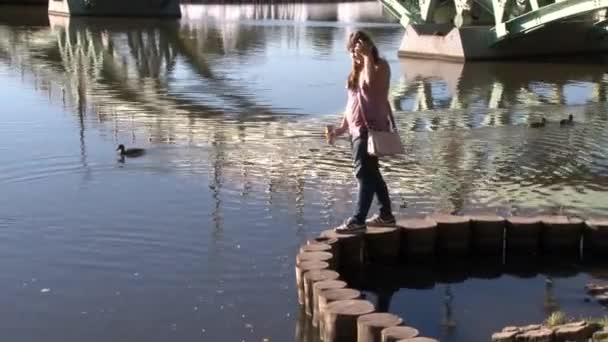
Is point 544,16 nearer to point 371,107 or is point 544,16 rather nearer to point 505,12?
point 505,12

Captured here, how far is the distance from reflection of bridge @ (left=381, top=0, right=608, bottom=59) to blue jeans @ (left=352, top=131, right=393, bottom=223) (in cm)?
2230

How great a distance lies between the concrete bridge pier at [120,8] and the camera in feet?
217

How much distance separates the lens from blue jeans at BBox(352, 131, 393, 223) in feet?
26.4

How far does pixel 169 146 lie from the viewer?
14062mm

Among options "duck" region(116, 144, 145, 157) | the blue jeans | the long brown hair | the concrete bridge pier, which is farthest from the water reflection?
the concrete bridge pier

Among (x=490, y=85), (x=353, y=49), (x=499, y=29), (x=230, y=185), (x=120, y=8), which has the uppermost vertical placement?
(x=353, y=49)

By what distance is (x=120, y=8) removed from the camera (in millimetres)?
67875

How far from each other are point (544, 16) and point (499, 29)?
7.40 ft

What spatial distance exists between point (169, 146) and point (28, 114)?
16.4 ft

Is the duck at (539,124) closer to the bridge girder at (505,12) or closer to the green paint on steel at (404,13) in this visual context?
the bridge girder at (505,12)

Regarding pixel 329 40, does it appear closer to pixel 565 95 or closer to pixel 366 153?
pixel 565 95

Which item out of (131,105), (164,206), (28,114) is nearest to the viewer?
(164,206)

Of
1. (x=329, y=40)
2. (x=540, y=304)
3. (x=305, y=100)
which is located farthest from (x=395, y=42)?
(x=540, y=304)

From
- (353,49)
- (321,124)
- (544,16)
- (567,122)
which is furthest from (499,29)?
(353,49)
